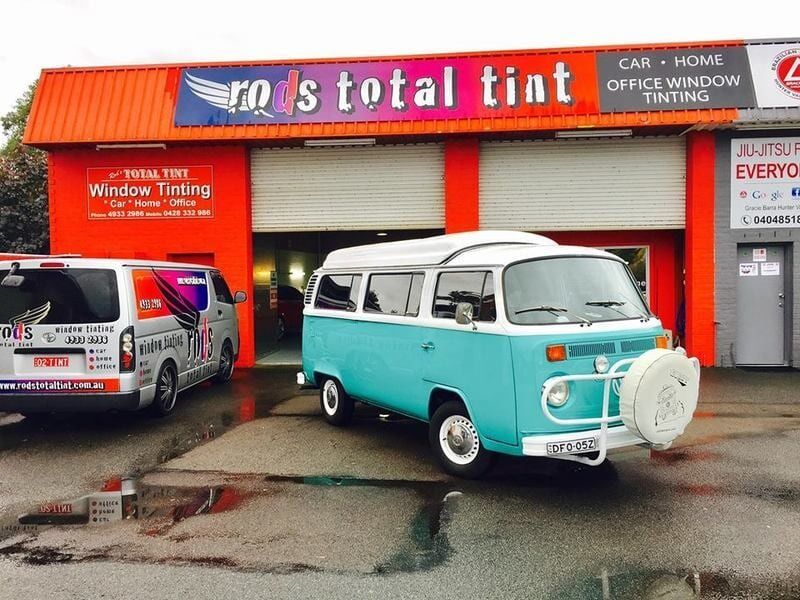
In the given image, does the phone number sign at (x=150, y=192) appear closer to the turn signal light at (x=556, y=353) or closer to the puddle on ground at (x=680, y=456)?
the turn signal light at (x=556, y=353)

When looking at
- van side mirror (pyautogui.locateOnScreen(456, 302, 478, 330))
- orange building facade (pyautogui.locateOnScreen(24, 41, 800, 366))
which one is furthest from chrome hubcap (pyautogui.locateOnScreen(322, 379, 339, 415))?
orange building facade (pyautogui.locateOnScreen(24, 41, 800, 366))

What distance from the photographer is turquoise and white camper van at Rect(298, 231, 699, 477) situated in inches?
189

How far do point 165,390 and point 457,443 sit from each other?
438cm

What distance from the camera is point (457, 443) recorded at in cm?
569

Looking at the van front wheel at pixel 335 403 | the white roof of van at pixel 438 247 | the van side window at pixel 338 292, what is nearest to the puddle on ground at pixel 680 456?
the white roof of van at pixel 438 247

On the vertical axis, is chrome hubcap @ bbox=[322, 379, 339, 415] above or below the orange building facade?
below

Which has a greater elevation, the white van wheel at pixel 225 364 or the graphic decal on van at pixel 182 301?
the graphic decal on van at pixel 182 301

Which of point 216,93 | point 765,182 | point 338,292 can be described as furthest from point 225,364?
point 765,182

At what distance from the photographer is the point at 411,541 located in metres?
4.40

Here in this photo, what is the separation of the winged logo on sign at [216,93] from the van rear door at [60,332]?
237 inches

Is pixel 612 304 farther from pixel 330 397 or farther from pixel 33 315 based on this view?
pixel 33 315

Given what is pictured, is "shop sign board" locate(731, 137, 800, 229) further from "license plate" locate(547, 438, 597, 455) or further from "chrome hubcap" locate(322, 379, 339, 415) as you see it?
"license plate" locate(547, 438, 597, 455)

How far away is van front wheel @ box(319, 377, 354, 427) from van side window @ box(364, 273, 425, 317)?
1.25 metres

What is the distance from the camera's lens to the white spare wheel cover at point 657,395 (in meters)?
4.64
